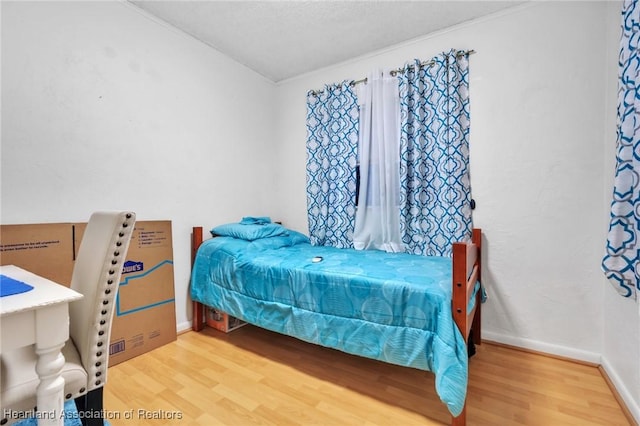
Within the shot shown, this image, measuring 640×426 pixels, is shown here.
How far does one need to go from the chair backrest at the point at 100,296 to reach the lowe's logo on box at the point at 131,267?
35.3 inches

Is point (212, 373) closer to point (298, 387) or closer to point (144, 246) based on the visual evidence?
point (298, 387)

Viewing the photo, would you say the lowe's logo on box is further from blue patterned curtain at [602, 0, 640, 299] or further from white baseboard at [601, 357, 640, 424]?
white baseboard at [601, 357, 640, 424]

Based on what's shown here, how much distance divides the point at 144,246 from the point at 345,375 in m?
1.69

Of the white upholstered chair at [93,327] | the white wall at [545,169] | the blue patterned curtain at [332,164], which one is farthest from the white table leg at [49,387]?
the white wall at [545,169]

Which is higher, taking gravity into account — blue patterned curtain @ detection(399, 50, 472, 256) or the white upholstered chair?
blue patterned curtain @ detection(399, 50, 472, 256)

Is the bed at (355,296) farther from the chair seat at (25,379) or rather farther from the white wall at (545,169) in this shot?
the chair seat at (25,379)

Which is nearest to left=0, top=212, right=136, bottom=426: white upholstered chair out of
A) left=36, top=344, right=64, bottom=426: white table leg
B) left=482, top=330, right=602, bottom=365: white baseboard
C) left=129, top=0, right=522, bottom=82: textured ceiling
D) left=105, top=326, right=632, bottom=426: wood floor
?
left=36, top=344, right=64, bottom=426: white table leg

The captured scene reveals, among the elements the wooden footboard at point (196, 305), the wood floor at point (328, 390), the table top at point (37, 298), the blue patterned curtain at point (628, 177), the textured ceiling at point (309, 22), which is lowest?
the wood floor at point (328, 390)

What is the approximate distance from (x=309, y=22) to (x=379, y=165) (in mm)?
1303

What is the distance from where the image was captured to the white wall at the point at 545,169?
6.09 feet

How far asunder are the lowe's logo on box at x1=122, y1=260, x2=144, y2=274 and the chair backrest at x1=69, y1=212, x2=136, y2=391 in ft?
2.94

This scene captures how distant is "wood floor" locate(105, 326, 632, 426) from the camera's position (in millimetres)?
1394

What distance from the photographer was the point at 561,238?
197cm

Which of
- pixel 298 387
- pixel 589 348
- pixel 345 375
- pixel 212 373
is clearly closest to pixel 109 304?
pixel 212 373
